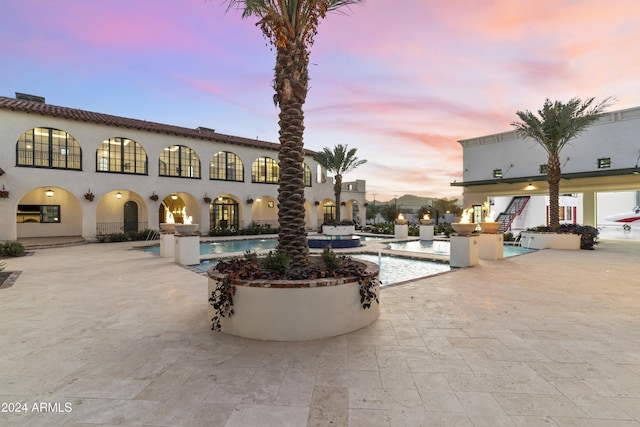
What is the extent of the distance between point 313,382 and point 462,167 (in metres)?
30.5

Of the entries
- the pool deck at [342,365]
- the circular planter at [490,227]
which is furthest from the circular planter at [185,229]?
the circular planter at [490,227]

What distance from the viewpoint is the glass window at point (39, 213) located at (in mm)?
20034

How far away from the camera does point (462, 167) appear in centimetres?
2948

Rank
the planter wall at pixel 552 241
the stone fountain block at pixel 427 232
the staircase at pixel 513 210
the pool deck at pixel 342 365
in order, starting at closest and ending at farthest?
the pool deck at pixel 342 365 < the planter wall at pixel 552 241 < the stone fountain block at pixel 427 232 < the staircase at pixel 513 210

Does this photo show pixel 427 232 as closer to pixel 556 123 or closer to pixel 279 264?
pixel 556 123

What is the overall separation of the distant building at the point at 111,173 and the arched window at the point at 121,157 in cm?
6

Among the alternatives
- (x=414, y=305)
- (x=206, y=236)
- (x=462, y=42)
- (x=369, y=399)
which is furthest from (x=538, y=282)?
(x=206, y=236)

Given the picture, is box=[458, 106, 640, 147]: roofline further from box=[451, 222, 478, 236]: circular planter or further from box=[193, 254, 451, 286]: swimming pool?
box=[193, 254, 451, 286]: swimming pool

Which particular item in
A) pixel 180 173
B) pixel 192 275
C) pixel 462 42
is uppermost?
pixel 462 42

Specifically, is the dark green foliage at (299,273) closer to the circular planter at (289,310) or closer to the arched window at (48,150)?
the circular planter at (289,310)

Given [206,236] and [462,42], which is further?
[206,236]

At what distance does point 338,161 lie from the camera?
93.1ft

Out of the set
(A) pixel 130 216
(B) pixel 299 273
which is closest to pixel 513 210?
(B) pixel 299 273

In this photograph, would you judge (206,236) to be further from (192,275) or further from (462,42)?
(462,42)
